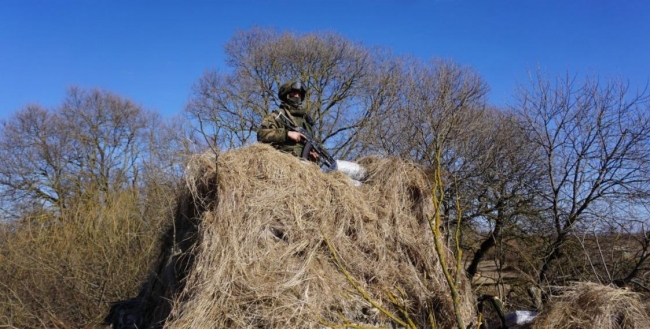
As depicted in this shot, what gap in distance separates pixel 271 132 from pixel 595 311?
3384 mm

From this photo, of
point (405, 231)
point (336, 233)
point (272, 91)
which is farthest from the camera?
point (272, 91)

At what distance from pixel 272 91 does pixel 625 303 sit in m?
15.4

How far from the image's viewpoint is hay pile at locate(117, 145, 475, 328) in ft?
12.1

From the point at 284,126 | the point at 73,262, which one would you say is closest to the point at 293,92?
the point at 284,126

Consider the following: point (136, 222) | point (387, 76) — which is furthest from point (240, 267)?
point (387, 76)

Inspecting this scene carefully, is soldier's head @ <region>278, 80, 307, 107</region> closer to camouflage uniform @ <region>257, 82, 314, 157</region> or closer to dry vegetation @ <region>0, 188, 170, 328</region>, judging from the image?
camouflage uniform @ <region>257, 82, 314, 157</region>

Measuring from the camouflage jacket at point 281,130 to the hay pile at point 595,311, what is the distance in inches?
118

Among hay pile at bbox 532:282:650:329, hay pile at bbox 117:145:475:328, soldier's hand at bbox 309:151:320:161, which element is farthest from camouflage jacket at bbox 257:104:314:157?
hay pile at bbox 532:282:650:329

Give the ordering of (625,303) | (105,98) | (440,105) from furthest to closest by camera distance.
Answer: (105,98) → (440,105) → (625,303)

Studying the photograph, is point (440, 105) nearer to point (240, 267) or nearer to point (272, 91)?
point (240, 267)

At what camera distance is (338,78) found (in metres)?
19.2

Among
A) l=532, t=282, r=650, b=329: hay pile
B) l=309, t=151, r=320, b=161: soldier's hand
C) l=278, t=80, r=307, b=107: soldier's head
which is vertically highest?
l=278, t=80, r=307, b=107: soldier's head

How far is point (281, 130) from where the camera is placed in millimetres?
5566

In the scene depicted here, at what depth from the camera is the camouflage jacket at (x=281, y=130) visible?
5516 millimetres
